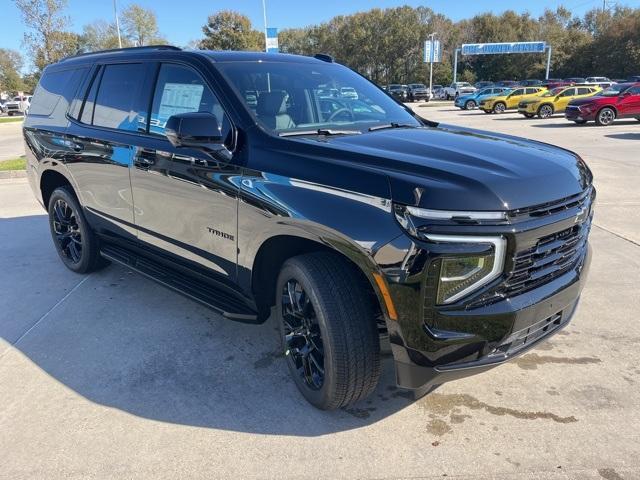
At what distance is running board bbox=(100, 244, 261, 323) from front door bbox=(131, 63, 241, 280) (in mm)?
158

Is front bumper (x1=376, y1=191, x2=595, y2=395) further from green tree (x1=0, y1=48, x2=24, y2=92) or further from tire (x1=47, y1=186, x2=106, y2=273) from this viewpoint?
green tree (x1=0, y1=48, x2=24, y2=92)

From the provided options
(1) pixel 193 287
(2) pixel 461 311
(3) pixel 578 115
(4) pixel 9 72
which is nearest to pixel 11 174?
(1) pixel 193 287

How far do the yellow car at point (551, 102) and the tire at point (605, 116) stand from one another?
17.1ft

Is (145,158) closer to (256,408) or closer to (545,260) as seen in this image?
(256,408)

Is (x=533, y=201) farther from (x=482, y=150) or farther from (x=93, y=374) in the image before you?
(x=93, y=374)

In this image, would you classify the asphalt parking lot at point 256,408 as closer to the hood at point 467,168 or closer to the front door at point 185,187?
the front door at point 185,187

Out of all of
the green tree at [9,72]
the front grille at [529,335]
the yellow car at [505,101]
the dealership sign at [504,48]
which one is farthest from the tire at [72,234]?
the green tree at [9,72]

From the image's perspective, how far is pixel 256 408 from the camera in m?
2.98

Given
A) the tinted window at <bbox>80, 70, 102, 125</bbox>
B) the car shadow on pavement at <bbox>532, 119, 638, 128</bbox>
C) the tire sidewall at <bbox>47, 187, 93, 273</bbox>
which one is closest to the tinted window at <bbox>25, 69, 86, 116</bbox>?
the tinted window at <bbox>80, 70, 102, 125</bbox>

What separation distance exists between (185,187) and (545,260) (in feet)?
7.22

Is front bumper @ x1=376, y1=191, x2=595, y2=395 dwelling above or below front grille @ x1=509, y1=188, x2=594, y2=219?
below

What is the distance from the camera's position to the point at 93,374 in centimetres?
337

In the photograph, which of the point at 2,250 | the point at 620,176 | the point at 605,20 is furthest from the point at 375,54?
the point at 2,250

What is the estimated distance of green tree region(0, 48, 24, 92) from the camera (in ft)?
301
